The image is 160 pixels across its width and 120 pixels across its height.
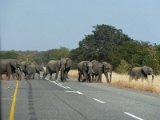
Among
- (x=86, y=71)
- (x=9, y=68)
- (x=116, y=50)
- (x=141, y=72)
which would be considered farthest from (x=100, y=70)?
(x=116, y=50)

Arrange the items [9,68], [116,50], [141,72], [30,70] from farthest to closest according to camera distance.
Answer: [116,50] < [30,70] < [141,72] < [9,68]

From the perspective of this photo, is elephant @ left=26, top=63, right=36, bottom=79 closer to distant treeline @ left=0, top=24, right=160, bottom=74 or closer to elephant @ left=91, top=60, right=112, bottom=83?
elephant @ left=91, top=60, right=112, bottom=83

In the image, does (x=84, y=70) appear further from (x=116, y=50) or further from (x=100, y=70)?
(x=116, y=50)

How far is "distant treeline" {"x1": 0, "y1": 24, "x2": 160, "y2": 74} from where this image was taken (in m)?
85.1

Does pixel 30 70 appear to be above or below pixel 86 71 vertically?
above

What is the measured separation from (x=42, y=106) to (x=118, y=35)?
9630 cm

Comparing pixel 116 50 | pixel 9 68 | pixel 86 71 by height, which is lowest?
pixel 86 71

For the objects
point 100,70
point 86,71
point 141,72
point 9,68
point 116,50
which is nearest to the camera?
point 100,70

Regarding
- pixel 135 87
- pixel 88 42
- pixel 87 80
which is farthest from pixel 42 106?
pixel 88 42

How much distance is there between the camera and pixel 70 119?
16.6m

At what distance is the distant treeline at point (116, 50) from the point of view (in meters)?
85.1

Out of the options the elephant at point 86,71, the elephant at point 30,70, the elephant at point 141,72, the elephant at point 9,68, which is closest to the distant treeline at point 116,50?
the elephant at point 141,72

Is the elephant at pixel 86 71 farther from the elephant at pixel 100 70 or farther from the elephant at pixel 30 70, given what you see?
the elephant at pixel 30 70

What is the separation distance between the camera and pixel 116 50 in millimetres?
98062
